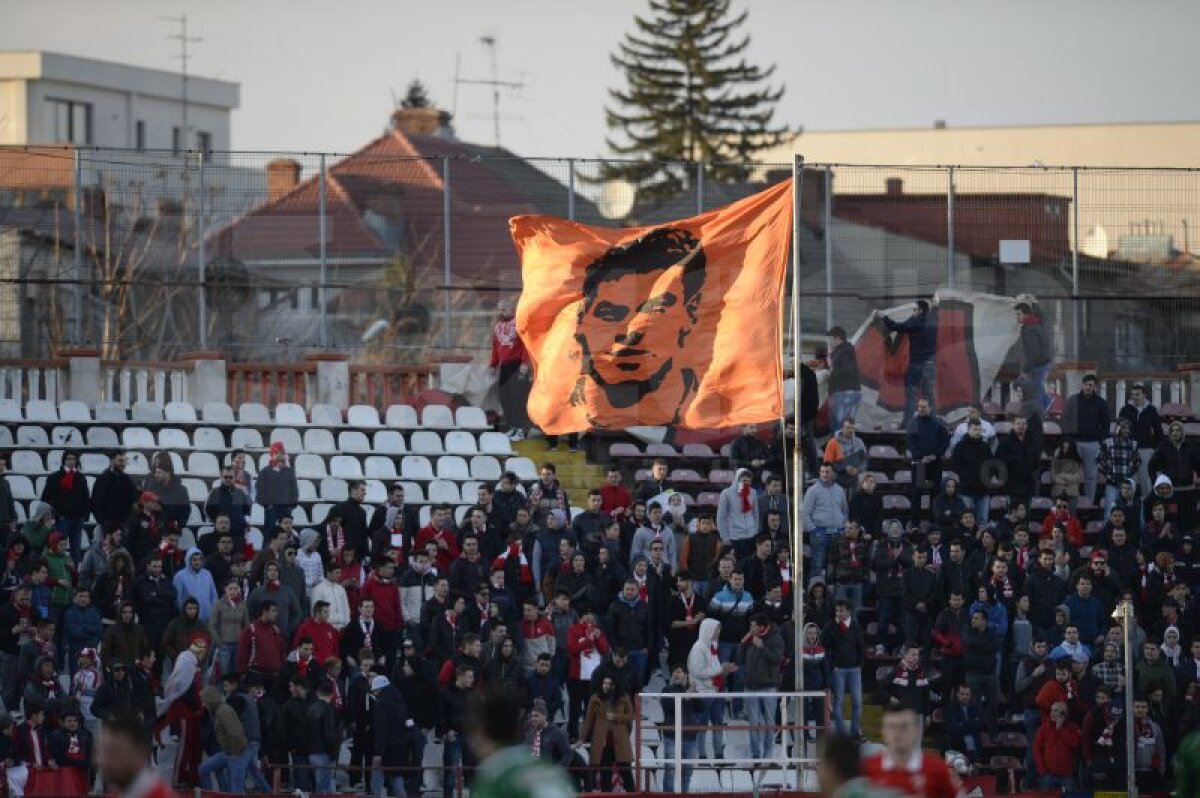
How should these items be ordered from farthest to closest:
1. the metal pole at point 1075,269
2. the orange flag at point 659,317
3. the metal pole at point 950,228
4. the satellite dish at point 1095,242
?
the satellite dish at point 1095,242 < the metal pole at point 1075,269 < the metal pole at point 950,228 < the orange flag at point 659,317

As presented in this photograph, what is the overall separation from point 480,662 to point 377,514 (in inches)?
142

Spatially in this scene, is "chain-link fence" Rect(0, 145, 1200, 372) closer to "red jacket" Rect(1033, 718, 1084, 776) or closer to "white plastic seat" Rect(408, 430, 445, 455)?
"white plastic seat" Rect(408, 430, 445, 455)

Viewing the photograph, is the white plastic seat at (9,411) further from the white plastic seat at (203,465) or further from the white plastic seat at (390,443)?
the white plastic seat at (390,443)

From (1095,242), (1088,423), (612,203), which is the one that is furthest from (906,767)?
(612,203)

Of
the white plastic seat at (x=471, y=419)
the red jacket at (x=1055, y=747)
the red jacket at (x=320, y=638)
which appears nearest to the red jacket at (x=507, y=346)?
the white plastic seat at (x=471, y=419)

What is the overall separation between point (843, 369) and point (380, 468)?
6033mm

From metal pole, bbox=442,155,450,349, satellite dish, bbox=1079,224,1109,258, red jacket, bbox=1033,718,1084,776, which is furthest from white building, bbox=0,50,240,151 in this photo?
red jacket, bbox=1033,718,1084,776

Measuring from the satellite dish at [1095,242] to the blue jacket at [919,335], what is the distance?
4528 mm

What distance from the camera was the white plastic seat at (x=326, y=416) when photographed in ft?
103

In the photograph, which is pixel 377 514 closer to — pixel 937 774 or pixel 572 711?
pixel 572 711

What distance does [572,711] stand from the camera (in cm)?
2441

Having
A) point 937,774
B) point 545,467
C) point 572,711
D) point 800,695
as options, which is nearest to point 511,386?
point 545,467

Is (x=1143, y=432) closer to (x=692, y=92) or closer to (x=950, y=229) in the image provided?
(x=950, y=229)

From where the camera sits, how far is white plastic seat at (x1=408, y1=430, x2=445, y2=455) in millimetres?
30828
